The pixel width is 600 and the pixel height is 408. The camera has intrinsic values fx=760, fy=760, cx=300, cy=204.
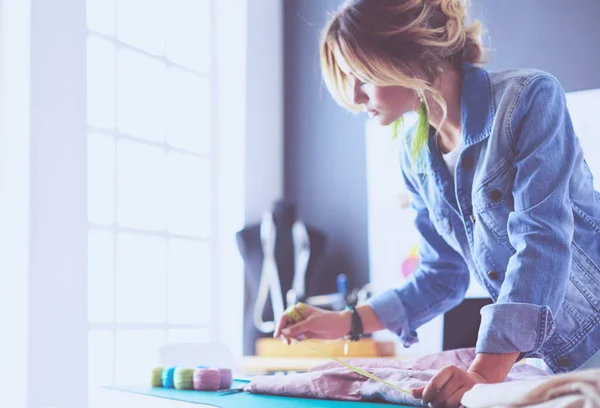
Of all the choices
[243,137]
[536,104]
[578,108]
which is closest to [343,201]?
[243,137]

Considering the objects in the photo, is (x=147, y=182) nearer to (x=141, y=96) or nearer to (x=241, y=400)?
(x=141, y=96)

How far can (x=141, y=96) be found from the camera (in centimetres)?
325

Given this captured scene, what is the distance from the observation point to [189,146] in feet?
11.5

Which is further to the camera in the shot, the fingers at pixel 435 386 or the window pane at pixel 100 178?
the window pane at pixel 100 178

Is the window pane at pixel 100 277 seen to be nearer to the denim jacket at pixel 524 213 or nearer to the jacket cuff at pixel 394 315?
the jacket cuff at pixel 394 315

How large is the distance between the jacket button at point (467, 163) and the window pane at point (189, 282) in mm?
2166

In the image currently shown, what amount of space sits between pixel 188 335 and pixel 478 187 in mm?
2307

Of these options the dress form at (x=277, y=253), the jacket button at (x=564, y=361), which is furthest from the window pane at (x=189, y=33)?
the jacket button at (x=564, y=361)

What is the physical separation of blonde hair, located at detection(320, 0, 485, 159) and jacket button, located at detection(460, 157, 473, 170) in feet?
0.34

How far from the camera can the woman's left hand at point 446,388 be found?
0.96 metres

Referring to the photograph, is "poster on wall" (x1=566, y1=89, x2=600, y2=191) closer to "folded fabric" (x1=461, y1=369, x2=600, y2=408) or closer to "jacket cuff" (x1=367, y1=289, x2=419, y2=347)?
"jacket cuff" (x1=367, y1=289, x2=419, y2=347)

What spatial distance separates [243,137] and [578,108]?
153 centimetres

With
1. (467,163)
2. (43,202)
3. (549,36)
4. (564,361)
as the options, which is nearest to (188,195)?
(43,202)

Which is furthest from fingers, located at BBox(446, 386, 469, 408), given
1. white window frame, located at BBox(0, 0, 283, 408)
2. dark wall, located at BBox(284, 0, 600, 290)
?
dark wall, located at BBox(284, 0, 600, 290)
